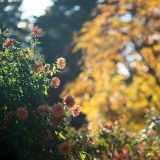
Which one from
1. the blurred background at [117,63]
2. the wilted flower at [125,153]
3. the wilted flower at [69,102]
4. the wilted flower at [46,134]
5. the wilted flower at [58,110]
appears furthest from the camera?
the blurred background at [117,63]

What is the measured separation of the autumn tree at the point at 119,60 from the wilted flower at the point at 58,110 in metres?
14.0

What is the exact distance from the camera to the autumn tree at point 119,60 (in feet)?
62.7

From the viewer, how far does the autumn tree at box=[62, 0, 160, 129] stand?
19125 millimetres

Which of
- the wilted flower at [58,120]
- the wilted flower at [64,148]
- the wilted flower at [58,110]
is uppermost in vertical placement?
the wilted flower at [58,110]

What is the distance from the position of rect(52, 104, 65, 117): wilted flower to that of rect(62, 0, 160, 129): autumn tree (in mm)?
14042

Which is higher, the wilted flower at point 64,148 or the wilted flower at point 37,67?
the wilted flower at point 37,67

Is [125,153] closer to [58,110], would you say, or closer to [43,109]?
[58,110]

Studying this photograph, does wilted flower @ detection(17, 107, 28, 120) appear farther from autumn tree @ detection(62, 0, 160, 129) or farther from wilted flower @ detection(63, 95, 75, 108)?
autumn tree @ detection(62, 0, 160, 129)

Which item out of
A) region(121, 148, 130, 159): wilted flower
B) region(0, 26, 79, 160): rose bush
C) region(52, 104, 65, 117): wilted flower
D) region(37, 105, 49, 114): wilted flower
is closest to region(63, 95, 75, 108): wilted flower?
region(0, 26, 79, 160): rose bush

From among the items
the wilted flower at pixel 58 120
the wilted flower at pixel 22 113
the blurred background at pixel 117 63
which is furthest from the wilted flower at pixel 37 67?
the blurred background at pixel 117 63

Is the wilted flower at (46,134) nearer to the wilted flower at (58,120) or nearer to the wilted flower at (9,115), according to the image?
the wilted flower at (58,120)

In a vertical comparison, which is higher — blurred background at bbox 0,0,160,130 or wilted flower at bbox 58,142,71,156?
wilted flower at bbox 58,142,71,156

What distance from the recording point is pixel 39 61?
4.89 m

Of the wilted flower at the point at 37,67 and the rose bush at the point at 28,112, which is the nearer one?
the rose bush at the point at 28,112
